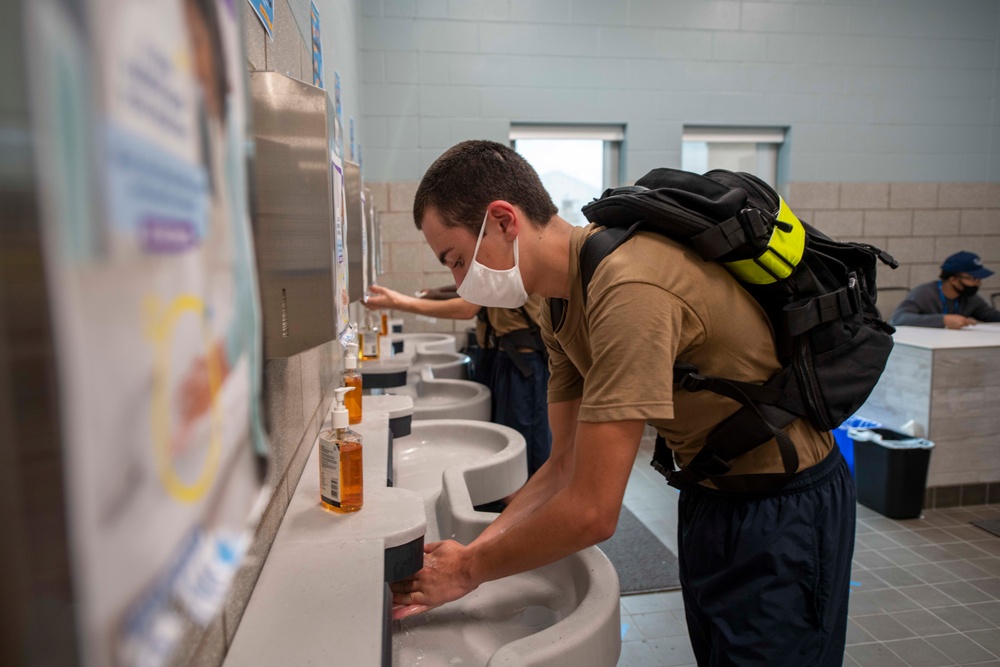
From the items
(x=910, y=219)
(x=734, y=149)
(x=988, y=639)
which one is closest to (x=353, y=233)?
(x=988, y=639)

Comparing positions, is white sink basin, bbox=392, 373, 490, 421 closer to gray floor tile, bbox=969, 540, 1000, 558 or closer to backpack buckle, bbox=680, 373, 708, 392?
backpack buckle, bbox=680, 373, 708, 392

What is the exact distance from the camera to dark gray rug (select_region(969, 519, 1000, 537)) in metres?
3.38

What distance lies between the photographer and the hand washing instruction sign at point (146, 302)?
0.81 ft

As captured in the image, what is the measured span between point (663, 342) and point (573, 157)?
15.8 ft

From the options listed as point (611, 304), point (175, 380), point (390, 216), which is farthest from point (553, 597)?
point (390, 216)

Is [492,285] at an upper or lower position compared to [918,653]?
upper

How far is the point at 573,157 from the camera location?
18.1ft

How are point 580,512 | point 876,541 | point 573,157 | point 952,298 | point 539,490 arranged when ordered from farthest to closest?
point 573,157
point 952,298
point 876,541
point 539,490
point 580,512

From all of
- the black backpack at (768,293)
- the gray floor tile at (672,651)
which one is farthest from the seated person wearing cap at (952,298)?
the black backpack at (768,293)

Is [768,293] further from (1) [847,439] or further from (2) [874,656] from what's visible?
(1) [847,439]

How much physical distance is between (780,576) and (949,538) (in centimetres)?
280

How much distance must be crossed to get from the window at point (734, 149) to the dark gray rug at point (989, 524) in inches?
125

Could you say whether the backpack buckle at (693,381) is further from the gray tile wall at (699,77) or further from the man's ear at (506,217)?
the gray tile wall at (699,77)

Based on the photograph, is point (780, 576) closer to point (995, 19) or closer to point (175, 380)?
point (175, 380)
